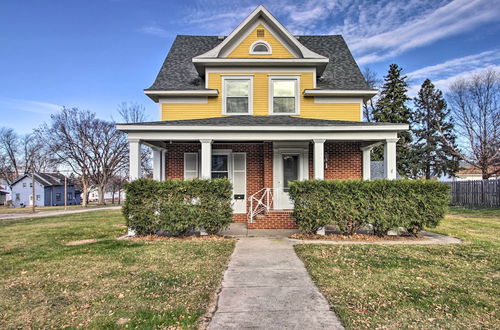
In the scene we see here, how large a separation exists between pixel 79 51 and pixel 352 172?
70.2ft

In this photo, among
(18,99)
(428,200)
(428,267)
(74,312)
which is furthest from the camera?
(18,99)

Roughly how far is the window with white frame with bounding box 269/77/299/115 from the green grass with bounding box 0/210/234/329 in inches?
231

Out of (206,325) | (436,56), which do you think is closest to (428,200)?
(206,325)

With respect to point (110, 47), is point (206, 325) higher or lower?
lower

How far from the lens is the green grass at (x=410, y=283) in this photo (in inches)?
133

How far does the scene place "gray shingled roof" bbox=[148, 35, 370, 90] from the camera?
38.1 feet

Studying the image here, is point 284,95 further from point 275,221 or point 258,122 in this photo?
point 275,221

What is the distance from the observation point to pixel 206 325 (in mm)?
3211

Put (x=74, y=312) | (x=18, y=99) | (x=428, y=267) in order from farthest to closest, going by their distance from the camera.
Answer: (x=18, y=99), (x=428, y=267), (x=74, y=312)

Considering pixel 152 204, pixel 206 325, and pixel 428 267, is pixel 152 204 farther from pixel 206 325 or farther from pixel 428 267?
pixel 428 267

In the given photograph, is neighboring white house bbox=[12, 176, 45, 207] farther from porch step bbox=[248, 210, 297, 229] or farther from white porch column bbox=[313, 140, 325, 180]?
white porch column bbox=[313, 140, 325, 180]

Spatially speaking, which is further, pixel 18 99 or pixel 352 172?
pixel 18 99

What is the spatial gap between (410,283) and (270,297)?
2235 millimetres

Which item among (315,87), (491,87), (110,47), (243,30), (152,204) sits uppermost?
(110,47)
